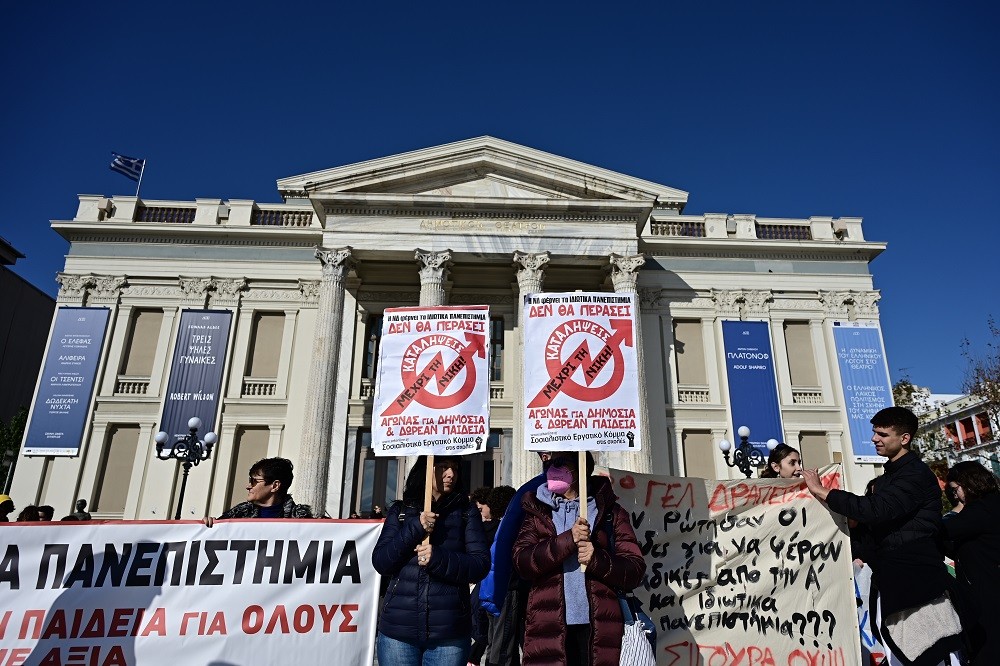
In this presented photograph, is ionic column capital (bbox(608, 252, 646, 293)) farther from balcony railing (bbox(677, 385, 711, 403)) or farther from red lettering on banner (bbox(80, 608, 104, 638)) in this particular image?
red lettering on banner (bbox(80, 608, 104, 638))

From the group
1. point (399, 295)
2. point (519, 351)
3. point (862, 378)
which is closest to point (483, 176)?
point (399, 295)

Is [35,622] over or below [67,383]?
below

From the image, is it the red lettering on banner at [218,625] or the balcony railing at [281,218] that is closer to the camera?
the red lettering on banner at [218,625]

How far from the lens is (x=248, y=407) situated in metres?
→ 20.2

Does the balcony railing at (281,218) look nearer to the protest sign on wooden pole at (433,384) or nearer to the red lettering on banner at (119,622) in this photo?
the protest sign on wooden pole at (433,384)

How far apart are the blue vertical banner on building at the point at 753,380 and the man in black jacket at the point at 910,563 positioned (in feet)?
54.2

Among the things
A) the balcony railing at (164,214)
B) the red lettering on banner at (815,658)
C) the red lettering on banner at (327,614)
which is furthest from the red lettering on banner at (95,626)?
the balcony railing at (164,214)

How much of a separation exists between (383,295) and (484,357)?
16.9 meters

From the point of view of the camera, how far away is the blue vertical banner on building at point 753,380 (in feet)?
66.5

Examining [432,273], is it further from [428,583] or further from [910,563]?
[910,563]

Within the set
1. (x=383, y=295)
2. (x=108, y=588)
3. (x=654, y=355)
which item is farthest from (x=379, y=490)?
(x=108, y=588)

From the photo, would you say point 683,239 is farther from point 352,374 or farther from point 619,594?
point 619,594

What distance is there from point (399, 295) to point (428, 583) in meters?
17.9

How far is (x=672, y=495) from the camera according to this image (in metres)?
5.50
